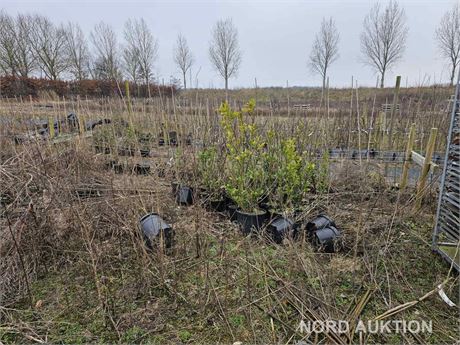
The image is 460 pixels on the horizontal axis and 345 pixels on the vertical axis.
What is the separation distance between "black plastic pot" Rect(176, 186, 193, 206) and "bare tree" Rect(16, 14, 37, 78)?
23124 millimetres

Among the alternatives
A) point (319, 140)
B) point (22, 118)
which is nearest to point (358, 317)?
point (319, 140)

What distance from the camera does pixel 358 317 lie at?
1633 millimetres

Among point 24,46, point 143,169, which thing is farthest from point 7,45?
point 143,169

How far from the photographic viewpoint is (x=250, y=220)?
2666 millimetres

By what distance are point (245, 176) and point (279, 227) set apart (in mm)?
642

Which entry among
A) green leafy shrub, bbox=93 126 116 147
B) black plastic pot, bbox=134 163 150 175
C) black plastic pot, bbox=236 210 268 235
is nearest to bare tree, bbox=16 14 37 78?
green leafy shrub, bbox=93 126 116 147

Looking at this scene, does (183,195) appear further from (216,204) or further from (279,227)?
(279,227)

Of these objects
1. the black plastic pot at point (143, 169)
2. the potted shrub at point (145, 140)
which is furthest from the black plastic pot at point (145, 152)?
the black plastic pot at point (143, 169)

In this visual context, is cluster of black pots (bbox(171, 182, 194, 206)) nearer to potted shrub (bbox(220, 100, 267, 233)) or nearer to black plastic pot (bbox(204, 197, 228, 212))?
black plastic pot (bbox(204, 197, 228, 212))

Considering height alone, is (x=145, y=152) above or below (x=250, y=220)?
above

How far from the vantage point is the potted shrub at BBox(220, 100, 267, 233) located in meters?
2.68

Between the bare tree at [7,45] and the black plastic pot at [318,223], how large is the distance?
926 inches

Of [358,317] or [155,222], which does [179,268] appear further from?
[358,317]

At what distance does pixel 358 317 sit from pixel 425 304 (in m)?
0.54
